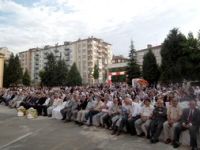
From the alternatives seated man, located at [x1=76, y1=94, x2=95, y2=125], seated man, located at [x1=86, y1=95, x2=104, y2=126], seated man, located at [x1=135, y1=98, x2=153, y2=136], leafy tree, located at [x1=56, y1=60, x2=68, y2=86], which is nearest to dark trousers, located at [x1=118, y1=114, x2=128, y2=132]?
seated man, located at [x1=135, y1=98, x2=153, y2=136]

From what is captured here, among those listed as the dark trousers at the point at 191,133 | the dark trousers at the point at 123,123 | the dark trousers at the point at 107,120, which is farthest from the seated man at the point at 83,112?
the dark trousers at the point at 191,133

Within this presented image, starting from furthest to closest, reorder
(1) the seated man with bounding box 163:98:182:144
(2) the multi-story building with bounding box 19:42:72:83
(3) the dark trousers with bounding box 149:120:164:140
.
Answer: (2) the multi-story building with bounding box 19:42:72:83 → (3) the dark trousers with bounding box 149:120:164:140 → (1) the seated man with bounding box 163:98:182:144

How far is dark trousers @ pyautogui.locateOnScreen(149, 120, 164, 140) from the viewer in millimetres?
9109

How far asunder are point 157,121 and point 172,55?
39.4m

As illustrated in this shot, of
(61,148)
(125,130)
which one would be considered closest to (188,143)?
(125,130)

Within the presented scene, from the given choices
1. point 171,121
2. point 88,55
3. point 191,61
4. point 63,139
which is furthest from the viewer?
point 88,55

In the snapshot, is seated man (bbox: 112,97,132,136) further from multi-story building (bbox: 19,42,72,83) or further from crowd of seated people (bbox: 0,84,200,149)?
multi-story building (bbox: 19,42,72,83)

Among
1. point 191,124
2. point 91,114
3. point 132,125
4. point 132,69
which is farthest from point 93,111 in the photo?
point 132,69

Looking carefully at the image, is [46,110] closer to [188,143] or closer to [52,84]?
[188,143]

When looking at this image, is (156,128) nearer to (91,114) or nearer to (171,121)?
(171,121)

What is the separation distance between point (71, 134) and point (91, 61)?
3861 inches

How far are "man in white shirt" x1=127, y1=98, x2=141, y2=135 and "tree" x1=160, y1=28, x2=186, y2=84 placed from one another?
35542 mm

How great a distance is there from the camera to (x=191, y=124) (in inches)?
327

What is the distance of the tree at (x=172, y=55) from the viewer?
45125 mm
